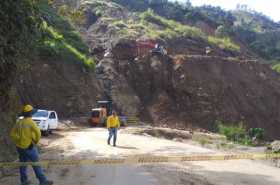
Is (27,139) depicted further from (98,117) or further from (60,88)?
(60,88)

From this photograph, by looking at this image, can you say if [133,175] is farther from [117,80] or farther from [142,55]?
[142,55]

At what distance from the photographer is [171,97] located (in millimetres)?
59938

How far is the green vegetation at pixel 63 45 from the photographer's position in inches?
2072

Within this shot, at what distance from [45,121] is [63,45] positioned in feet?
85.6

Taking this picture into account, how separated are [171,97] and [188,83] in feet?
9.41

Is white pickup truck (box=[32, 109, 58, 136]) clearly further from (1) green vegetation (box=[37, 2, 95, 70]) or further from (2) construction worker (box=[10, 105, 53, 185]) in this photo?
(2) construction worker (box=[10, 105, 53, 185])

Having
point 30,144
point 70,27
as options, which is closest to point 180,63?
point 70,27

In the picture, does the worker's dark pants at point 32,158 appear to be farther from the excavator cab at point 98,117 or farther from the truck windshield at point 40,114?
the excavator cab at point 98,117

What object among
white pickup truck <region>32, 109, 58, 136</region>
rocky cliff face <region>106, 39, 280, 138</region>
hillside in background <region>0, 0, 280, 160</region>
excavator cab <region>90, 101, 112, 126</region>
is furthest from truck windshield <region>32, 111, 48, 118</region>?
rocky cliff face <region>106, 39, 280, 138</region>

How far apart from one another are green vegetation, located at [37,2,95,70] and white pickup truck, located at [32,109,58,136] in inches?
534

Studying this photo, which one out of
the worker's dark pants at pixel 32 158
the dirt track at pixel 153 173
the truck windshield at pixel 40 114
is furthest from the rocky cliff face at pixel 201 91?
the worker's dark pants at pixel 32 158

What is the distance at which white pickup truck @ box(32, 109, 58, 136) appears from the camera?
1228 inches

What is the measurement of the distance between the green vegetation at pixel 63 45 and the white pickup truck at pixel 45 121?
13563mm

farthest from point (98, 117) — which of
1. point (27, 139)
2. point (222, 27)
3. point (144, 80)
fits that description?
point (222, 27)
